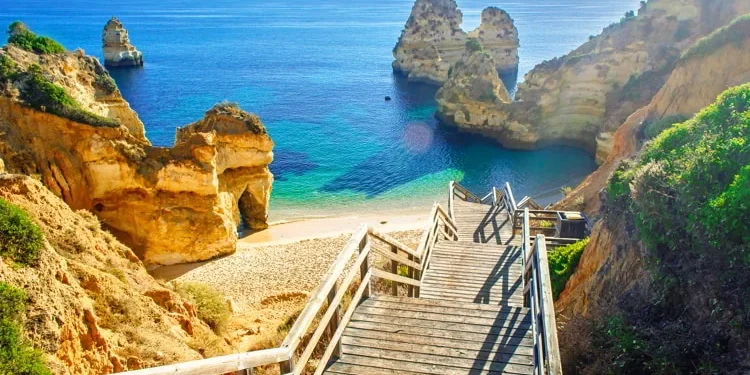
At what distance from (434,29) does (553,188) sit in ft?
165

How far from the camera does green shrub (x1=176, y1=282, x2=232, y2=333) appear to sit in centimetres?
1372

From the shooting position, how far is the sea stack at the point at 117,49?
261ft

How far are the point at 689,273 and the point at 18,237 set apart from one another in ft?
31.7

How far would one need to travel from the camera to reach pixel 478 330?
6398mm

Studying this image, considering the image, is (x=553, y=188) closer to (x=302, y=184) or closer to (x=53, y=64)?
(x=302, y=184)

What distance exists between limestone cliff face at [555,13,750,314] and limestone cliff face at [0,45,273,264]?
16389mm

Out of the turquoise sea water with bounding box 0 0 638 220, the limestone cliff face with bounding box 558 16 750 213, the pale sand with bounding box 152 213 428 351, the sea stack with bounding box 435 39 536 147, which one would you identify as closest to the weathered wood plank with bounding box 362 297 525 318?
the pale sand with bounding box 152 213 428 351

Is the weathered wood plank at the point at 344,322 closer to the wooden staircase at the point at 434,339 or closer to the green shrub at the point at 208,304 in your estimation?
the wooden staircase at the point at 434,339

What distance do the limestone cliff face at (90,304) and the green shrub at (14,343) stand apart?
1.35 feet

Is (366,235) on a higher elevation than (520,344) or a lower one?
higher

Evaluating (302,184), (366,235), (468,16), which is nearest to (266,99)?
(302,184)

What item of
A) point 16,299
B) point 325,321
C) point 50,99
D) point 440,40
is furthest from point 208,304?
point 440,40

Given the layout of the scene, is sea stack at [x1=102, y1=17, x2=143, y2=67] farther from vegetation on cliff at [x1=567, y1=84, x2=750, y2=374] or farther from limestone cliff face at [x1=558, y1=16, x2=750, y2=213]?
vegetation on cliff at [x1=567, y1=84, x2=750, y2=374]

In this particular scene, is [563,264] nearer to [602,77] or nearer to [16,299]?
[16,299]
